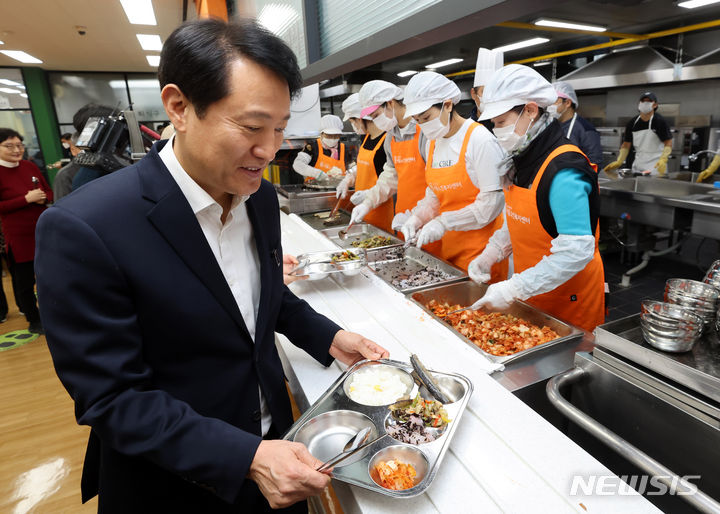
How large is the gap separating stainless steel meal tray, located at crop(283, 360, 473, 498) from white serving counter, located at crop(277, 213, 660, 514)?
0.06 metres

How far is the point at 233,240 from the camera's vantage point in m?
1.12

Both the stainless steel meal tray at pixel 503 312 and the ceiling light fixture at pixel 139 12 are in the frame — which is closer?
the stainless steel meal tray at pixel 503 312

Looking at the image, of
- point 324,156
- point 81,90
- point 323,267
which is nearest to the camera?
point 323,267

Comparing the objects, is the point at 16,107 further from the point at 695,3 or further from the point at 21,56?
the point at 695,3

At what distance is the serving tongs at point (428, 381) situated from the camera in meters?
1.18

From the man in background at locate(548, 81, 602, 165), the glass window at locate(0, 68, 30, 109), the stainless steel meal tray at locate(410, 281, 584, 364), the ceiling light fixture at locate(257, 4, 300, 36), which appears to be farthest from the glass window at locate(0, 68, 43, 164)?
the stainless steel meal tray at locate(410, 281, 584, 364)

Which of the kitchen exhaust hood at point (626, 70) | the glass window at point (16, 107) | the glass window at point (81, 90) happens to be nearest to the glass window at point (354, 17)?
the kitchen exhaust hood at point (626, 70)

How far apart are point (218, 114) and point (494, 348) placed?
4.12 feet

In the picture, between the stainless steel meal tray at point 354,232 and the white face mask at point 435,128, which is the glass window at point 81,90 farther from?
the white face mask at point 435,128

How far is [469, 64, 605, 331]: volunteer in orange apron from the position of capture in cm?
170

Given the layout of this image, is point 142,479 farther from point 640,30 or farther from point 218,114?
point 640,30

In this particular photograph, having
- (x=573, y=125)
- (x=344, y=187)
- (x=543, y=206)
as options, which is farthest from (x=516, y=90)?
(x=573, y=125)

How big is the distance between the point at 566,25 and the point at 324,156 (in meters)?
3.19

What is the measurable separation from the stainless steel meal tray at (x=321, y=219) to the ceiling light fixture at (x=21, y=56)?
809 cm
